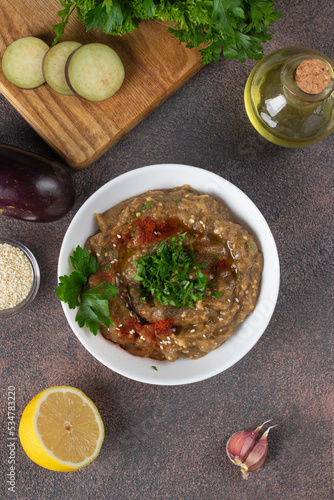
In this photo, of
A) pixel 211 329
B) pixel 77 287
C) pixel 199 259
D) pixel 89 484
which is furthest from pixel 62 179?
pixel 89 484

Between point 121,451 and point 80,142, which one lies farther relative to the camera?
point 121,451

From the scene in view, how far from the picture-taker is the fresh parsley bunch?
2.45m

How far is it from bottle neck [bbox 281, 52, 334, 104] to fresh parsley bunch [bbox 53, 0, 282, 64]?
24 cm

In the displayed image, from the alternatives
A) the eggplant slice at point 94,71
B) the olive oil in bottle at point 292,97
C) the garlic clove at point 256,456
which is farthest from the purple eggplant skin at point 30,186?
the garlic clove at point 256,456

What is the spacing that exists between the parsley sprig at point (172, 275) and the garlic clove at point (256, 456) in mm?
1386

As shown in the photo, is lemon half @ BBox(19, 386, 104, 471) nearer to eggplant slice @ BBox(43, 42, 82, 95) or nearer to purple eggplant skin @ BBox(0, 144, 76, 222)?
purple eggplant skin @ BBox(0, 144, 76, 222)

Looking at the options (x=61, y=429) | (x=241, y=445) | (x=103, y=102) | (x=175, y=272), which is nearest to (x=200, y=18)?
(x=103, y=102)

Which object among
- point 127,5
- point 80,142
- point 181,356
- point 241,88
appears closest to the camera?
point 127,5

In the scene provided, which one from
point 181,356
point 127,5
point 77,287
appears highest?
point 127,5

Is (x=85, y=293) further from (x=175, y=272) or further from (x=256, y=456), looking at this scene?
(x=256, y=456)

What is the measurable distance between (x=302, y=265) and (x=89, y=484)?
2.32 meters

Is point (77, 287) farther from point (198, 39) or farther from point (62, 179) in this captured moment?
point (198, 39)

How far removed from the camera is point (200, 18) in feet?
8.14

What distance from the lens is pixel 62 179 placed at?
9.89 feet
